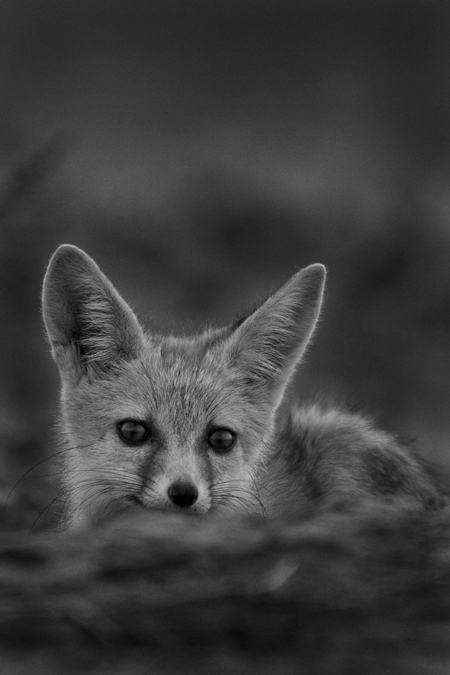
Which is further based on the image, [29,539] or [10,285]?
[10,285]

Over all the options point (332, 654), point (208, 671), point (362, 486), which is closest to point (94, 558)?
point (208, 671)

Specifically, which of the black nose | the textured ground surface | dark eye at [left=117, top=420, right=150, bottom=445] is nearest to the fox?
dark eye at [left=117, top=420, right=150, bottom=445]

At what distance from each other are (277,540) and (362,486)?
61.7 inches

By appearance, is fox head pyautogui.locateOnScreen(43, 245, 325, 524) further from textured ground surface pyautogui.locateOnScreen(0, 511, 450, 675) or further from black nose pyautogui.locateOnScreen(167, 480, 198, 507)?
textured ground surface pyautogui.locateOnScreen(0, 511, 450, 675)

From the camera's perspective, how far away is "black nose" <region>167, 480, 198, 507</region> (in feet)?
10.7

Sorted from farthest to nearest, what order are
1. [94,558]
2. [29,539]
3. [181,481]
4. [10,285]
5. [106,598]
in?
1. [10,285]
2. [181,481]
3. [29,539]
4. [94,558]
5. [106,598]

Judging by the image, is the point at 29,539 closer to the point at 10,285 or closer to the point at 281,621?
the point at 281,621

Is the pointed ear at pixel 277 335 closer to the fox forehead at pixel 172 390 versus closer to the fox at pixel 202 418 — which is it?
the fox at pixel 202 418

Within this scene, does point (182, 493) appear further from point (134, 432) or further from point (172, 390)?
point (172, 390)

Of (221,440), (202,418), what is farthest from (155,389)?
(221,440)

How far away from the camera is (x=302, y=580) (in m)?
2.07

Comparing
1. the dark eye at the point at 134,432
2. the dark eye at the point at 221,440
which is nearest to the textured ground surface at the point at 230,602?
the dark eye at the point at 134,432

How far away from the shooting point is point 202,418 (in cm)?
376

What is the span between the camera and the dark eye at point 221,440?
12.4 ft
